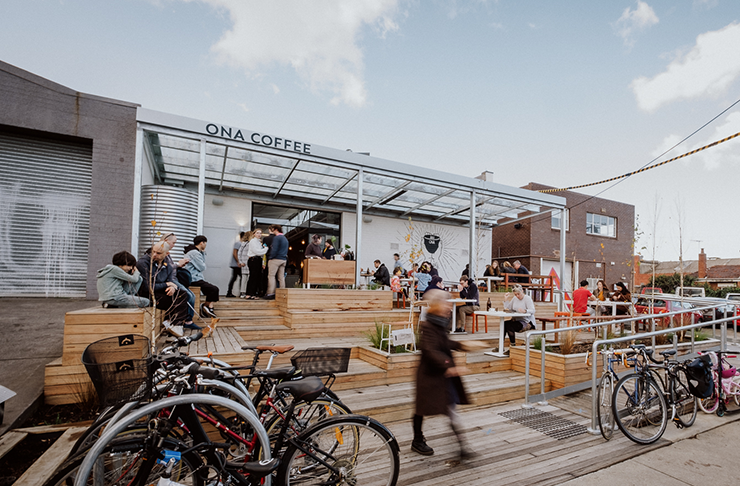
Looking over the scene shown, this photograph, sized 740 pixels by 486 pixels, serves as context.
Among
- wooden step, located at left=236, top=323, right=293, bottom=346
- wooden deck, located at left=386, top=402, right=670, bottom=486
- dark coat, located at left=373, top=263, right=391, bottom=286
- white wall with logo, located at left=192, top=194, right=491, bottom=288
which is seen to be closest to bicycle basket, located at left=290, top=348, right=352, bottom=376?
wooden deck, located at left=386, top=402, right=670, bottom=486

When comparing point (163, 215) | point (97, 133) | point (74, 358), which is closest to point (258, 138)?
point (163, 215)

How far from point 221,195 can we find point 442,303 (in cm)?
960

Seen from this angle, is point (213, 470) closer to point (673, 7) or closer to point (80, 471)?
point (80, 471)

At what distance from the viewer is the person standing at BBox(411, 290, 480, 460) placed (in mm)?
3197

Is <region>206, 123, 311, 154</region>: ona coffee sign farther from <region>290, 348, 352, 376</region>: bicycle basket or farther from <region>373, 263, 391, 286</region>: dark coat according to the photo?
<region>290, 348, 352, 376</region>: bicycle basket

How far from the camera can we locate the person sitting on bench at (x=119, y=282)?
4.14 m

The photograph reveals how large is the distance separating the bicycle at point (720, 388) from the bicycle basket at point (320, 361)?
17.2 ft

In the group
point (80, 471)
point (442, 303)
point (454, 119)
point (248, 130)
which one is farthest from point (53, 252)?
point (454, 119)

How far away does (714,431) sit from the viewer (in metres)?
4.64

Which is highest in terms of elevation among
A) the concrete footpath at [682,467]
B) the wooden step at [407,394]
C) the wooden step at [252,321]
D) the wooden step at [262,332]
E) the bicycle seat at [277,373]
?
the bicycle seat at [277,373]

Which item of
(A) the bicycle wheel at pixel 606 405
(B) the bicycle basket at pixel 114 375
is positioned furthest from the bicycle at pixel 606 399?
(B) the bicycle basket at pixel 114 375

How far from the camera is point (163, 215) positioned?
24.6 feet

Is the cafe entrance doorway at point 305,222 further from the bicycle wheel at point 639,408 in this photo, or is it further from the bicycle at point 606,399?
the bicycle wheel at point 639,408

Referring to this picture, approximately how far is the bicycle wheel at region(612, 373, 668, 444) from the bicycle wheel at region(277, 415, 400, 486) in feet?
9.60
